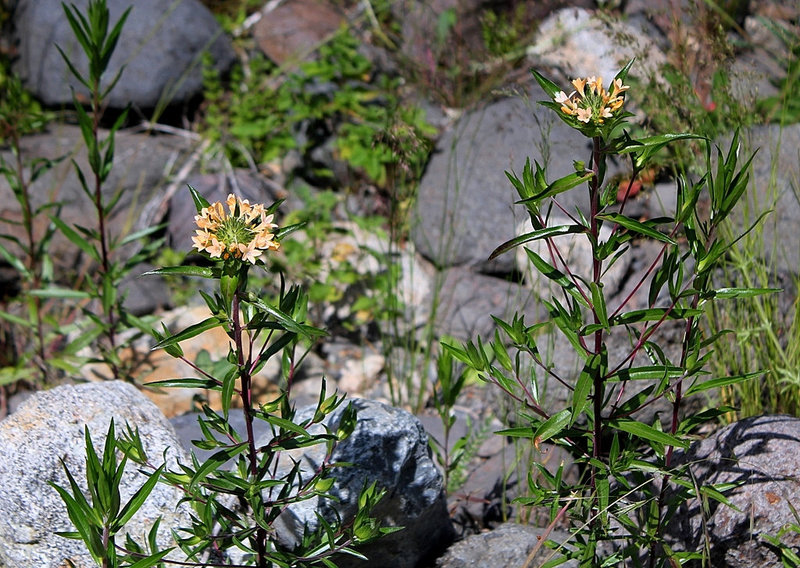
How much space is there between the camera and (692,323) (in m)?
2.10

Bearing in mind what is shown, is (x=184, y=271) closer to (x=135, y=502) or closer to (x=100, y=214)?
(x=135, y=502)

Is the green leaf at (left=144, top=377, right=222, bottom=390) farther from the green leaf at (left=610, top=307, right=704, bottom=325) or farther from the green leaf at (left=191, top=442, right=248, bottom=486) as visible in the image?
the green leaf at (left=610, top=307, right=704, bottom=325)

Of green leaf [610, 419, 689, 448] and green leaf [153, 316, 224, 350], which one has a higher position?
green leaf [153, 316, 224, 350]

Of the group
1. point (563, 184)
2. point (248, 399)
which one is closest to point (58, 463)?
point (248, 399)

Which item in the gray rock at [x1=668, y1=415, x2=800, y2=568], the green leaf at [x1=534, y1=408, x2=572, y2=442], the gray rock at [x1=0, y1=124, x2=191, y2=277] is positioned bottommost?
the gray rock at [x1=668, y1=415, x2=800, y2=568]

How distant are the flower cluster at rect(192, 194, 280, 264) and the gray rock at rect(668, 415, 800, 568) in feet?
4.16

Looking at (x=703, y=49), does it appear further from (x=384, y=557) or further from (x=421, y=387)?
(x=384, y=557)

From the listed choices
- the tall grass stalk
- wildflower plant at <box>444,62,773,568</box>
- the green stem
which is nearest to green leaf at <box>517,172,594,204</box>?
wildflower plant at <box>444,62,773,568</box>

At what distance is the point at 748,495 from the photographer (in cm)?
230

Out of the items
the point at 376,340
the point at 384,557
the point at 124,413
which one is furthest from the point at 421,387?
the point at 124,413

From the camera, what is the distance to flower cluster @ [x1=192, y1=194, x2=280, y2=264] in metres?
1.83

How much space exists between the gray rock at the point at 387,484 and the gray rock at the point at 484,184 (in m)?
1.64

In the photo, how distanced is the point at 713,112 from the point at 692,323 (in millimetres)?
2379

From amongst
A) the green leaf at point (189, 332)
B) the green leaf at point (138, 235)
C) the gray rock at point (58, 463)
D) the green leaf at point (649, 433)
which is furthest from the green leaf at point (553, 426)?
the green leaf at point (138, 235)
